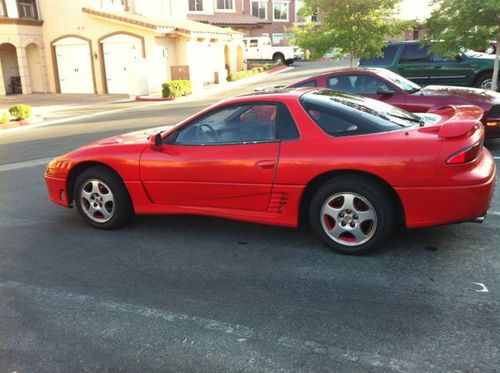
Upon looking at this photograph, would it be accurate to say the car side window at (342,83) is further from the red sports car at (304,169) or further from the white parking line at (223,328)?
the white parking line at (223,328)

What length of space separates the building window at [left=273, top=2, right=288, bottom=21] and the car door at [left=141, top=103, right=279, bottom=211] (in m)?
50.3

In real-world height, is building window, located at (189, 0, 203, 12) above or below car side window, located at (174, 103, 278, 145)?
above

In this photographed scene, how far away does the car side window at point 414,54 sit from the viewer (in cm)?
1341

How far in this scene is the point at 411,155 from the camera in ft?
13.2

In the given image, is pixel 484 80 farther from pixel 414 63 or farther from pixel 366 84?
pixel 366 84

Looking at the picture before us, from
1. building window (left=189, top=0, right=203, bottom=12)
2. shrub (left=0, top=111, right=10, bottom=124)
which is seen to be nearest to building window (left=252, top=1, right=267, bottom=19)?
building window (left=189, top=0, right=203, bottom=12)

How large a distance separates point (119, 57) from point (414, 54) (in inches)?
608

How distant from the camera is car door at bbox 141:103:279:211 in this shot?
14.9 feet

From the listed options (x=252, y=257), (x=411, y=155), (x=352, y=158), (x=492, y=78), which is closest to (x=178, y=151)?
(x=252, y=257)

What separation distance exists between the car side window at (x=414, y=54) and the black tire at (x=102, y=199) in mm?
10675

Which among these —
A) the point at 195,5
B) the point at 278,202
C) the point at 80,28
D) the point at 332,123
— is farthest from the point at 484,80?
the point at 195,5

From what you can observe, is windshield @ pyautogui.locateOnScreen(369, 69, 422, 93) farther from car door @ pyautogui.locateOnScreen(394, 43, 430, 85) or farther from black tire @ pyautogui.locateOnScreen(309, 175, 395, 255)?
car door @ pyautogui.locateOnScreen(394, 43, 430, 85)

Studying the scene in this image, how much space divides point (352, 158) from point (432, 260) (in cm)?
113

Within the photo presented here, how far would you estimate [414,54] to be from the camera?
13.5 metres
